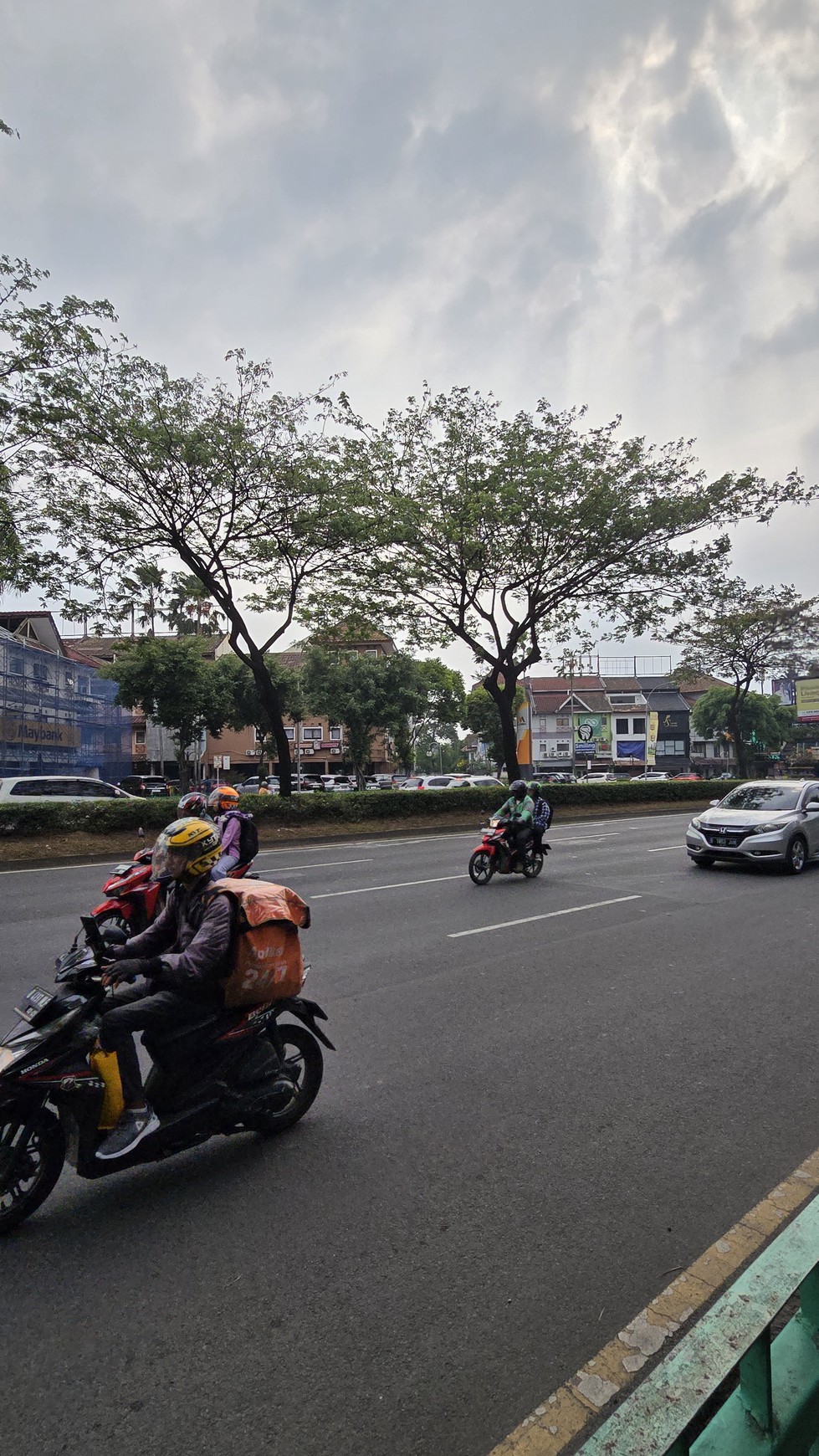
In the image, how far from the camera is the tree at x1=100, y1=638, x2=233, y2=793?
36.2 metres

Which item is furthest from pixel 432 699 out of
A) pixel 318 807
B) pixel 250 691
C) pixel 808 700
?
pixel 318 807

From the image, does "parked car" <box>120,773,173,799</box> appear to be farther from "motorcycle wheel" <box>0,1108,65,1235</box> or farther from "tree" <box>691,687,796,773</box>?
"tree" <box>691,687,796,773</box>

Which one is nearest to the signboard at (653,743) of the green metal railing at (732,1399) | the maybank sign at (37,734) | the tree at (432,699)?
the tree at (432,699)

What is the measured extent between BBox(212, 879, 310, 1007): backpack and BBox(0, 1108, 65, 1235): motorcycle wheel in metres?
0.78

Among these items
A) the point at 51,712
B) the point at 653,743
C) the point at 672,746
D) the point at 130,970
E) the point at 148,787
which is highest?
the point at 51,712

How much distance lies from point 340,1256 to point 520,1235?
65 cm

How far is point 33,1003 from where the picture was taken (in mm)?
2971

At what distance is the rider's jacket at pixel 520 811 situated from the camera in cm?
1114

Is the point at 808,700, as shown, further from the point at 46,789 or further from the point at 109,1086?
the point at 109,1086

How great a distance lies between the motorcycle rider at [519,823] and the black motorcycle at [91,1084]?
7.87 meters

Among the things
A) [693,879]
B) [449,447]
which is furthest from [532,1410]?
[449,447]

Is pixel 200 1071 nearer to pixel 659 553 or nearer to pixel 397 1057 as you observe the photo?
pixel 397 1057

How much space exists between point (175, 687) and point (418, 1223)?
35.9m

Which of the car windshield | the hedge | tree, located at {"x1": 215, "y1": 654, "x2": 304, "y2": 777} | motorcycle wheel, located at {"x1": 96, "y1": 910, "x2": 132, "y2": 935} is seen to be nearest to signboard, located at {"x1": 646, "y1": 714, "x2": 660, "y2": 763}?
tree, located at {"x1": 215, "y1": 654, "x2": 304, "y2": 777}
